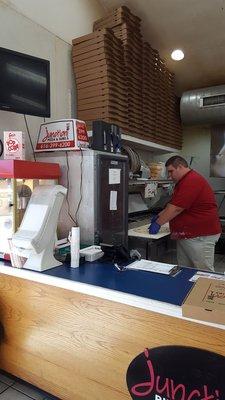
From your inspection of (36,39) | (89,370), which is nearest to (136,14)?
(36,39)

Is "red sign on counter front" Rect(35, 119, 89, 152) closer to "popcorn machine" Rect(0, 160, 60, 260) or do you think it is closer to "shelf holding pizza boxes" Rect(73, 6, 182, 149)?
"popcorn machine" Rect(0, 160, 60, 260)

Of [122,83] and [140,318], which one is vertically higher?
[122,83]

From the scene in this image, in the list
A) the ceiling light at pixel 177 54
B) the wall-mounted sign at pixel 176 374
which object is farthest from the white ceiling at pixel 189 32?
the wall-mounted sign at pixel 176 374

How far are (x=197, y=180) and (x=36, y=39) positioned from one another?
6.78 feet

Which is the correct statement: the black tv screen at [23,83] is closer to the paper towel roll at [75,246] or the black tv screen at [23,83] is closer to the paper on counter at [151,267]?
the paper towel roll at [75,246]

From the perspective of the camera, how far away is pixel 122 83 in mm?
3291

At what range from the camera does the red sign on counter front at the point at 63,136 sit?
86.1 inches

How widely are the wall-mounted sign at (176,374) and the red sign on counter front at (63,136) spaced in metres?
1.47

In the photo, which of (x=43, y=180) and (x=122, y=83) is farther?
(x=122, y=83)

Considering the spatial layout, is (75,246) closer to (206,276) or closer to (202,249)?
(206,276)

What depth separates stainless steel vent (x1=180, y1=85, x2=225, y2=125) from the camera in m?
4.44

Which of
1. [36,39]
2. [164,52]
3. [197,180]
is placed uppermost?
[164,52]

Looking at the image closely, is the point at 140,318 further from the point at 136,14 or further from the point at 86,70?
the point at 136,14

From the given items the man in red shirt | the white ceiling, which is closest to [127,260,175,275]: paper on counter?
the man in red shirt
